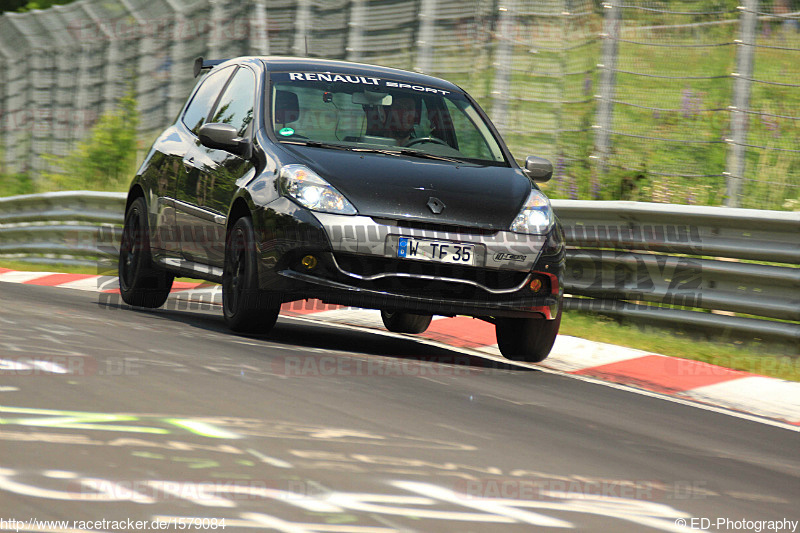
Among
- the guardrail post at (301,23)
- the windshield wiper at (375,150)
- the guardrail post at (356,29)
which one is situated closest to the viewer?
the windshield wiper at (375,150)

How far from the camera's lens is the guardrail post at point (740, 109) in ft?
33.3

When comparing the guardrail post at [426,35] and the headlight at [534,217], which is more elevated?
the guardrail post at [426,35]

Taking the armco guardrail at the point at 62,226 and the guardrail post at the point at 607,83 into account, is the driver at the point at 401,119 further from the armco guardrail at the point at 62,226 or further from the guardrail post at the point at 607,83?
the armco guardrail at the point at 62,226

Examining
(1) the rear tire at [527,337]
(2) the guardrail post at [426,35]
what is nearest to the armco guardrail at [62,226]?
(2) the guardrail post at [426,35]

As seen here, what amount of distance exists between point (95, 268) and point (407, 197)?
26.0 ft

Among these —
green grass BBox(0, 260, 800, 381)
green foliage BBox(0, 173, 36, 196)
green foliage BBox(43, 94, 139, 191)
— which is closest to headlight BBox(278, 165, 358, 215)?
green grass BBox(0, 260, 800, 381)

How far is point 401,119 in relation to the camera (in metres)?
8.11

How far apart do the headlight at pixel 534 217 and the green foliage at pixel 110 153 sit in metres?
11.8

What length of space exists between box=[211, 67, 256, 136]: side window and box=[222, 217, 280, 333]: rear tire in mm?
853

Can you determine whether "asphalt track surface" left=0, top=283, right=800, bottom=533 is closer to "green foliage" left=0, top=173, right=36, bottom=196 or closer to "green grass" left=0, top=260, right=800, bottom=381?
"green grass" left=0, top=260, right=800, bottom=381

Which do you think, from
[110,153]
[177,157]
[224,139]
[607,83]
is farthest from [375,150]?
[110,153]

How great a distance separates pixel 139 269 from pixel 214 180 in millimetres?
1491

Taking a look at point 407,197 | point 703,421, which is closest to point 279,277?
point 407,197

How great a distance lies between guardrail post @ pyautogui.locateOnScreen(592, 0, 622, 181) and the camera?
36.3ft
